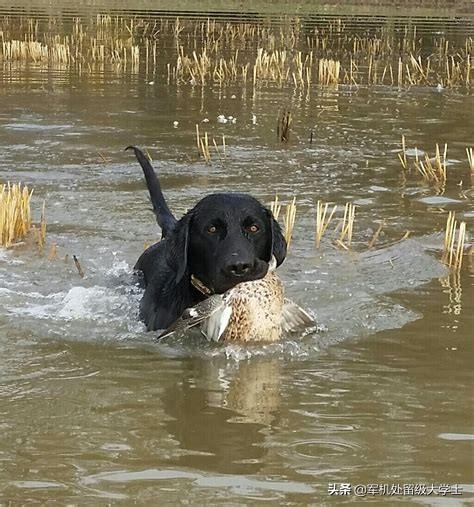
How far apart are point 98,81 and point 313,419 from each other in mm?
15434

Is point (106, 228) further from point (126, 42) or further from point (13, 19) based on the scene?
point (13, 19)

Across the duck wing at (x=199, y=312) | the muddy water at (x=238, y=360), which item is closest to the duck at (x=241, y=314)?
the duck wing at (x=199, y=312)

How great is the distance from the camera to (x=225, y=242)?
5426mm

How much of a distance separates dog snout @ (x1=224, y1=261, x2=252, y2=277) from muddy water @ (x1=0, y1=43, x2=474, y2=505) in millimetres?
484

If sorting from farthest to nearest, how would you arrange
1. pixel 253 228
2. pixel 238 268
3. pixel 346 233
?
pixel 346 233
pixel 253 228
pixel 238 268

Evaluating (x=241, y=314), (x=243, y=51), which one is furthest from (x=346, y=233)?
(x=243, y=51)

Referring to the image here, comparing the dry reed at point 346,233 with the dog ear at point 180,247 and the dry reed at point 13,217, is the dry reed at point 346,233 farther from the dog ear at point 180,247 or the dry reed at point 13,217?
the dog ear at point 180,247

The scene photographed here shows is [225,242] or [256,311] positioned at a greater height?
[225,242]

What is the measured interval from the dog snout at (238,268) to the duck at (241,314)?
0.11 meters

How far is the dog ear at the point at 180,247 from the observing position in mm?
5641

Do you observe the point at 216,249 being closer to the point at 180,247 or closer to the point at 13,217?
the point at 180,247

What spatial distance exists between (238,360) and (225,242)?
0.63 metres

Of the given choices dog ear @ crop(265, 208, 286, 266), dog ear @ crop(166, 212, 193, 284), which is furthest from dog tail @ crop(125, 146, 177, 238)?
dog ear @ crop(265, 208, 286, 266)

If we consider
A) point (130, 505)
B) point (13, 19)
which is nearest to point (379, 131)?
point (130, 505)
